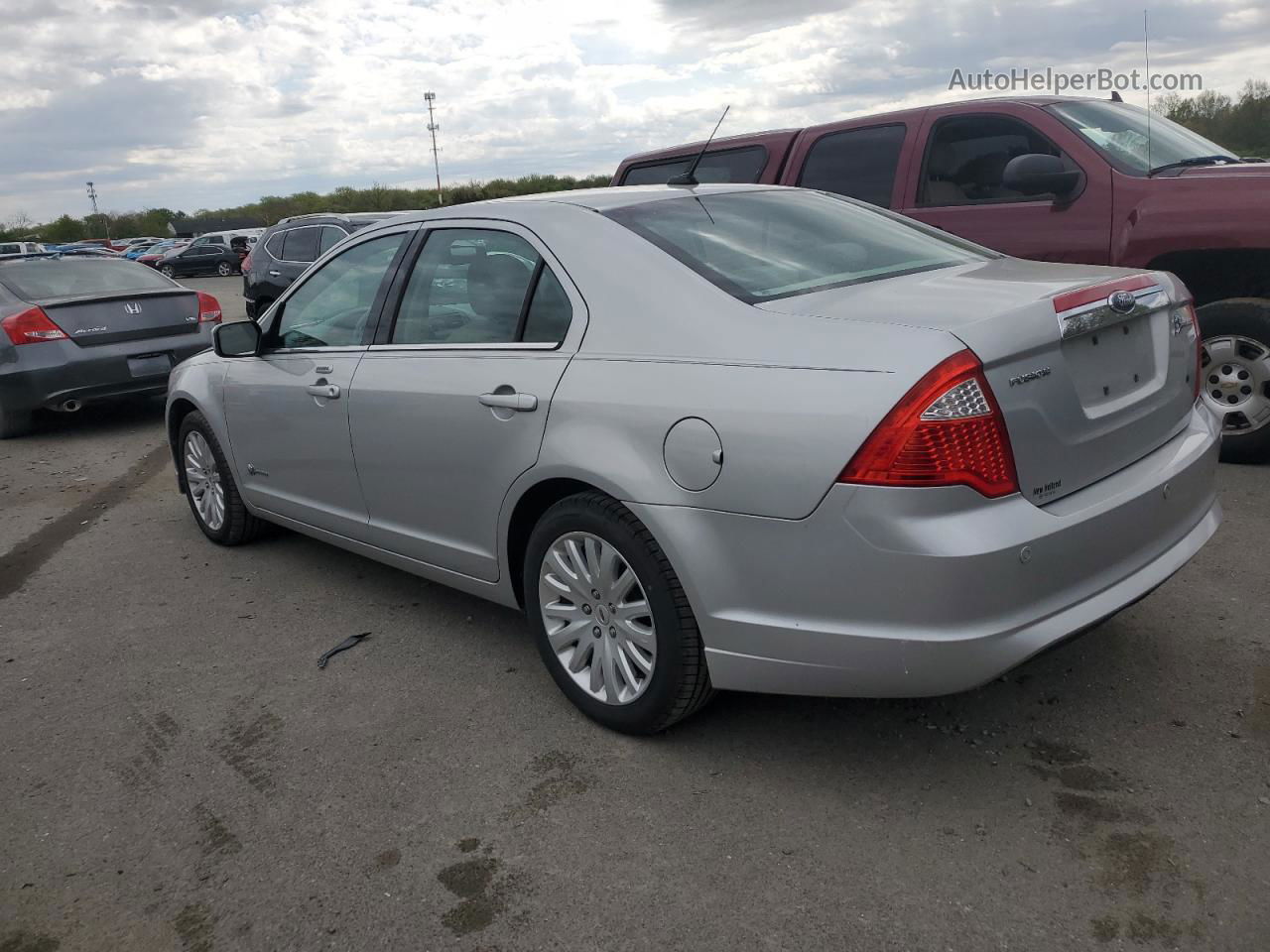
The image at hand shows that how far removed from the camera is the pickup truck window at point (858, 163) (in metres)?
6.53

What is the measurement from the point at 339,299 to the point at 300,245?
29.4 ft

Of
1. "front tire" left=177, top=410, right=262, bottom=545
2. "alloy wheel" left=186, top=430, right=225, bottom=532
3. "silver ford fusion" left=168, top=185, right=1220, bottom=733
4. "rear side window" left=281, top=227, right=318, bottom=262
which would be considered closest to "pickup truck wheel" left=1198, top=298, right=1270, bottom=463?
"silver ford fusion" left=168, top=185, right=1220, bottom=733

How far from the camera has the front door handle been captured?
133 inches

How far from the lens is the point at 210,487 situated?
5.59 meters

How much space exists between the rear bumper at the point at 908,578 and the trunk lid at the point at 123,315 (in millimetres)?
7277

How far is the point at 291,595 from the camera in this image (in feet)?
16.0

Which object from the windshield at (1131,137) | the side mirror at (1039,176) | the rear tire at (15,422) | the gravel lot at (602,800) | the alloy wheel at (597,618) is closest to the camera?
the gravel lot at (602,800)

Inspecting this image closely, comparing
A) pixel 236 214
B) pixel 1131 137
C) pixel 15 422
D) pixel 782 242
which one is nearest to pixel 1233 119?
pixel 1131 137

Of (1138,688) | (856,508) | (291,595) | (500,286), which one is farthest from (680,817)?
(291,595)

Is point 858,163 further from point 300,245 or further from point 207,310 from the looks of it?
point 300,245

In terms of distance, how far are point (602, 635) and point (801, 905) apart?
106cm

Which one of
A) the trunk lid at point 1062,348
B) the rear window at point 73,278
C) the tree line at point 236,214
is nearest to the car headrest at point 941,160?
the trunk lid at point 1062,348

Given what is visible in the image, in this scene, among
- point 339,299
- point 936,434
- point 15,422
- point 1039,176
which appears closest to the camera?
point 936,434

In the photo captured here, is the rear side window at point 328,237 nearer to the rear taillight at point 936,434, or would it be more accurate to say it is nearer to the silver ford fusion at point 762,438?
the silver ford fusion at point 762,438
